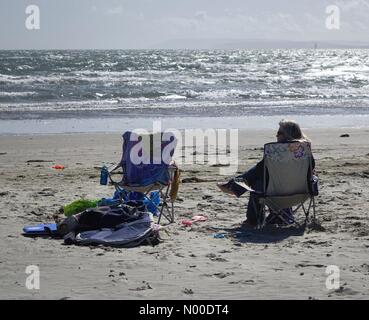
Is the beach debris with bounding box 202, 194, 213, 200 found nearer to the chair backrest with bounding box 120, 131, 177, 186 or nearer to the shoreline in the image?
the chair backrest with bounding box 120, 131, 177, 186

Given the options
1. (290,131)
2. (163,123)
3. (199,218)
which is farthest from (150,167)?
(163,123)

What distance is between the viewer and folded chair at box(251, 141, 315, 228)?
6320 millimetres

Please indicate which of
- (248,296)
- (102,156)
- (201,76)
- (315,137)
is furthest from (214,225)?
(201,76)

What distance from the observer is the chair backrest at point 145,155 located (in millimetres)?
6924

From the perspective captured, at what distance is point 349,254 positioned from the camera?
5.42 meters

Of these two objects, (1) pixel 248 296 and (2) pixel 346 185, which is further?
(2) pixel 346 185

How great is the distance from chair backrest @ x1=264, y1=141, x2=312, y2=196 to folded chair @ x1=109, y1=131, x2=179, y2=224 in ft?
3.22

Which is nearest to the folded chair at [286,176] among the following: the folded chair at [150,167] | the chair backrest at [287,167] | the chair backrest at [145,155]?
the chair backrest at [287,167]

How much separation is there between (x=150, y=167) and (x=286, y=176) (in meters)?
1.40

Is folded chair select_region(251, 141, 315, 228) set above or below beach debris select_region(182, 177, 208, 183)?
above

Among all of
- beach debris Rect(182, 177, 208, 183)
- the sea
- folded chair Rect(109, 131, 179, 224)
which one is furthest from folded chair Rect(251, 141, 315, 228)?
the sea

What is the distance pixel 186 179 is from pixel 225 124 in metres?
8.45

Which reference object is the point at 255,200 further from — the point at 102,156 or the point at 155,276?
the point at 102,156

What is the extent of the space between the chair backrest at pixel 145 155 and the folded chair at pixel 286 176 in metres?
1.05
